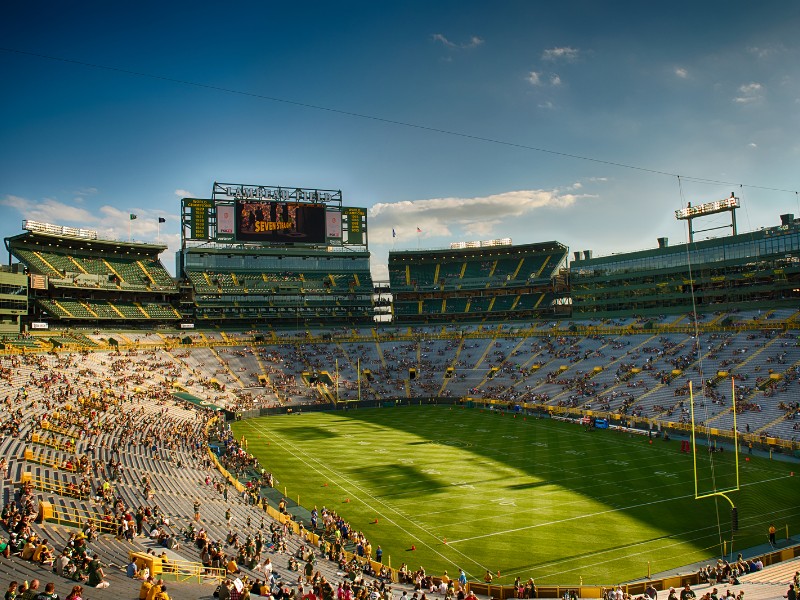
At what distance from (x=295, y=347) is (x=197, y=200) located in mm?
27616

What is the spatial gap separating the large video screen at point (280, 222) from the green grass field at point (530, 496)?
45.0 metres

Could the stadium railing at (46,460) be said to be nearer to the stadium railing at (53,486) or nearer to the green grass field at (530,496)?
the stadium railing at (53,486)

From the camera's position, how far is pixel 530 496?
35.3 metres

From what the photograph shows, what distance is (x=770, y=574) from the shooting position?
2302 cm

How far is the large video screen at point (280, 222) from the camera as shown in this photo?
93812mm

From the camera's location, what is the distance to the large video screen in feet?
308

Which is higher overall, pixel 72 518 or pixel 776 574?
pixel 72 518

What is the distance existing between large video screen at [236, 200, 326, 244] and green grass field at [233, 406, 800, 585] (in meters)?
45.0

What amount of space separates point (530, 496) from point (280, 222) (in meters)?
70.0

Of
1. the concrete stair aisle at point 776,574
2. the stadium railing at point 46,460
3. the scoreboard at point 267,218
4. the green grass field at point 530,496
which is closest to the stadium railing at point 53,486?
the stadium railing at point 46,460

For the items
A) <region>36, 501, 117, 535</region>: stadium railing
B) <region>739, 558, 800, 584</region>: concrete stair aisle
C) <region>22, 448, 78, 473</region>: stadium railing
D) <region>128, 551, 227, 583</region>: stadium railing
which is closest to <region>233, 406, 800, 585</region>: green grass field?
<region>739, 558, 800, 584</region>: concrete stair aisle

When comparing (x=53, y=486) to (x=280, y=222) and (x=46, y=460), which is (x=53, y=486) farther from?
(x=280, y=222)

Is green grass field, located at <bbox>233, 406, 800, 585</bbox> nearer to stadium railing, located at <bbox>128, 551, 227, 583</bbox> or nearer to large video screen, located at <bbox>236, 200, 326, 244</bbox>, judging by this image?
stadium railing, located at <bbox>128, 551, 227, 583</bbox>

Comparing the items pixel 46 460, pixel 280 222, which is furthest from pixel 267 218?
pixel 46 460
